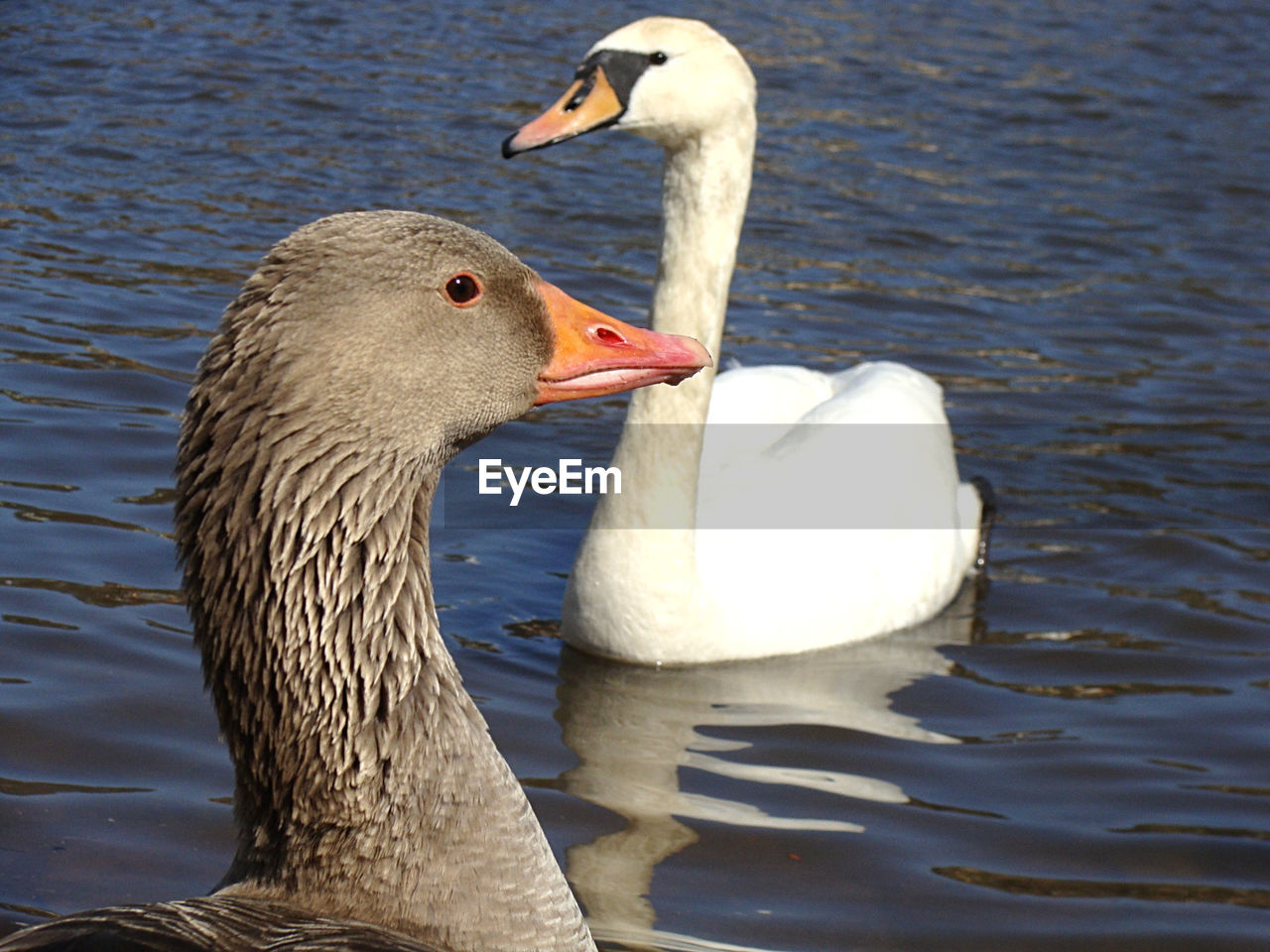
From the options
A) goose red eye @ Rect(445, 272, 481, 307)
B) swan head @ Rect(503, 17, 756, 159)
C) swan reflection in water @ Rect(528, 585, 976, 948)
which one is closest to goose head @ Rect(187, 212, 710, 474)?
goose red eye @ Rect(445, 272, 481, 307)

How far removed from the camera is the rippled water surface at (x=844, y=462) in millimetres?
4418

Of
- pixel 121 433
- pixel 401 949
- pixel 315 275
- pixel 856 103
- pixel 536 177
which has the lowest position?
pixel 401 949

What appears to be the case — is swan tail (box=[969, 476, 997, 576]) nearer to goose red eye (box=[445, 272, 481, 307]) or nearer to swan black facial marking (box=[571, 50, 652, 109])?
swan black facial marking (box=[571, 50, 652, 109])

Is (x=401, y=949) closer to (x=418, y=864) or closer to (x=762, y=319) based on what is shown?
(x=418, y=864)

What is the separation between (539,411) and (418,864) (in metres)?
4.98

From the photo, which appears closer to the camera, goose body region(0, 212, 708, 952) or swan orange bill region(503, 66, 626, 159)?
goose body region(0, 212, 708, 952)

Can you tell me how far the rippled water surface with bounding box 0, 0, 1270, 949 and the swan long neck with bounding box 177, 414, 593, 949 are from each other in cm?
121

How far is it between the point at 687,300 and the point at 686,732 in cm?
144

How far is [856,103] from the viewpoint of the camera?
42.1ft

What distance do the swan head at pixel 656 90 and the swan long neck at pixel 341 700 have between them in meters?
2.84

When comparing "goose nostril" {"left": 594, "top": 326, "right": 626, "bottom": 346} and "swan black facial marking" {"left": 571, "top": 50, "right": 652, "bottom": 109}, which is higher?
"swan black facial marking" {"left": 571, "top": 50, "right": 652, "bottom": 109}

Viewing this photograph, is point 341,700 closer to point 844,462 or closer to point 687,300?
point 687,300

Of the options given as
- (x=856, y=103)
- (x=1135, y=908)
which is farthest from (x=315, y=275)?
(x=856, y=103)

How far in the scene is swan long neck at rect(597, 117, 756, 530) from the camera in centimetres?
560
